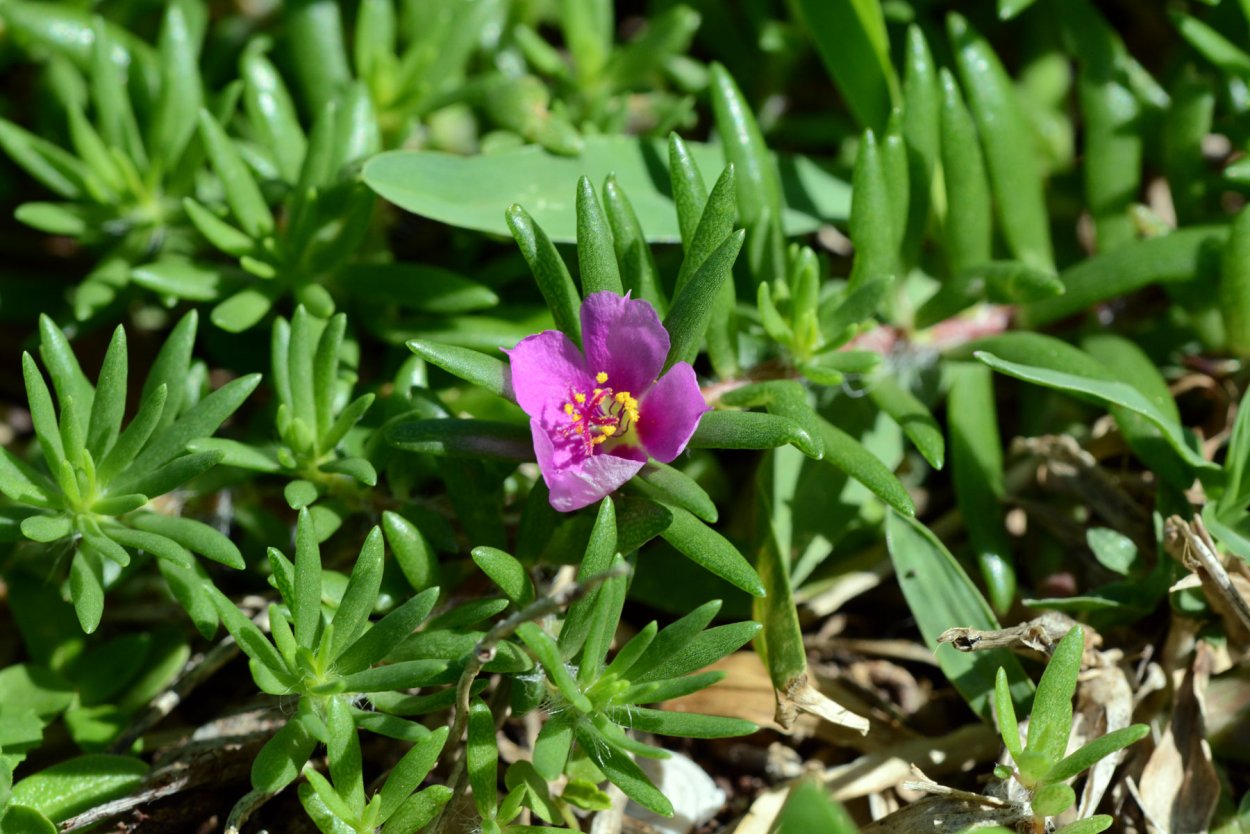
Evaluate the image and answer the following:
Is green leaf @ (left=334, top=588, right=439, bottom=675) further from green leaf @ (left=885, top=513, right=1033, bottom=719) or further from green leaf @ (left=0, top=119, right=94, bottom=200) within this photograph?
green leaf @ (left=0, top=119, right=94, bottom=200)

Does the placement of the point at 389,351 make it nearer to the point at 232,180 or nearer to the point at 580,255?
the point at 232,180

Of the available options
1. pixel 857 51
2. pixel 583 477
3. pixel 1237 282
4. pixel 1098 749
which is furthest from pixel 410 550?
pixel 1237 282

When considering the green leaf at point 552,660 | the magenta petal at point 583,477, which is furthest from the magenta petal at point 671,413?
the green leaf at point 552,660

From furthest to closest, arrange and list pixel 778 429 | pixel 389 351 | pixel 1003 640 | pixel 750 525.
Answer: pixel 389 351
pixel 750 525
pixel 1003 640
pixel 778 429

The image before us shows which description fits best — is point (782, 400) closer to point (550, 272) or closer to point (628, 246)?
point (628, 246)

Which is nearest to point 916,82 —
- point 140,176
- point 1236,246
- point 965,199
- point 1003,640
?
point 965,199

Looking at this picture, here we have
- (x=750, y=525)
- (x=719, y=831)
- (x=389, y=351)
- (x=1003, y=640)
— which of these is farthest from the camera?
(x=389, y=351)
